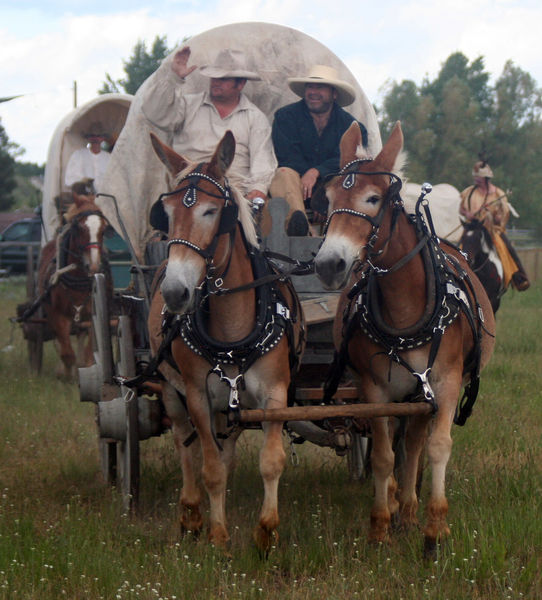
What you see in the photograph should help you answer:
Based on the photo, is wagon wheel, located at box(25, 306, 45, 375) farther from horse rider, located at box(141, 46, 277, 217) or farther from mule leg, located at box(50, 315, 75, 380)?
horse rider, located at box(141, 46, 277, 217)

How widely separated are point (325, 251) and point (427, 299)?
75cm

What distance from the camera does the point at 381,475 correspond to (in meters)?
4.72

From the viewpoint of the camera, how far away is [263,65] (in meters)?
7.20

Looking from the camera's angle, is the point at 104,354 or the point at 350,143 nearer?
the point at 350,143

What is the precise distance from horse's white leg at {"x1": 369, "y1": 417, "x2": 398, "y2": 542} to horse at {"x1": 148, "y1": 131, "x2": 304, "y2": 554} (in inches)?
22.4

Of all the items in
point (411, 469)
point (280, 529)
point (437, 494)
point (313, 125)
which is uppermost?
point (313, 125)

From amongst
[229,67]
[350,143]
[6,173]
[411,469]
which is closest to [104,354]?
[411,469]

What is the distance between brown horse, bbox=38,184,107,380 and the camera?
960 centimetres

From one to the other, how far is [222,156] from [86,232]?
18.4ft

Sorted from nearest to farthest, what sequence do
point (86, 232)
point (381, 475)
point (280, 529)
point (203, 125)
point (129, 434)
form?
point (381, 475)
point (280, 529)
point (129, 434)
point (203, 125)
point (86, 232)

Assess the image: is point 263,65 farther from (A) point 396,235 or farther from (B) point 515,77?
(B) point 515,77

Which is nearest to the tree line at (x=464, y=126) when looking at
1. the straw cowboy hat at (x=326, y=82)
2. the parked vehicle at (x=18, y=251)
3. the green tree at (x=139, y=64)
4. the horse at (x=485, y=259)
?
the green tree at (x=139, y=64)

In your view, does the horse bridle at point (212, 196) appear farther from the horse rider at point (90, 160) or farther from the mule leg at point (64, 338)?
the horse rider at point (90, 160)

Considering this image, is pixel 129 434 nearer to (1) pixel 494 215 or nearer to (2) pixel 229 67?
(2) pixel 229 67
